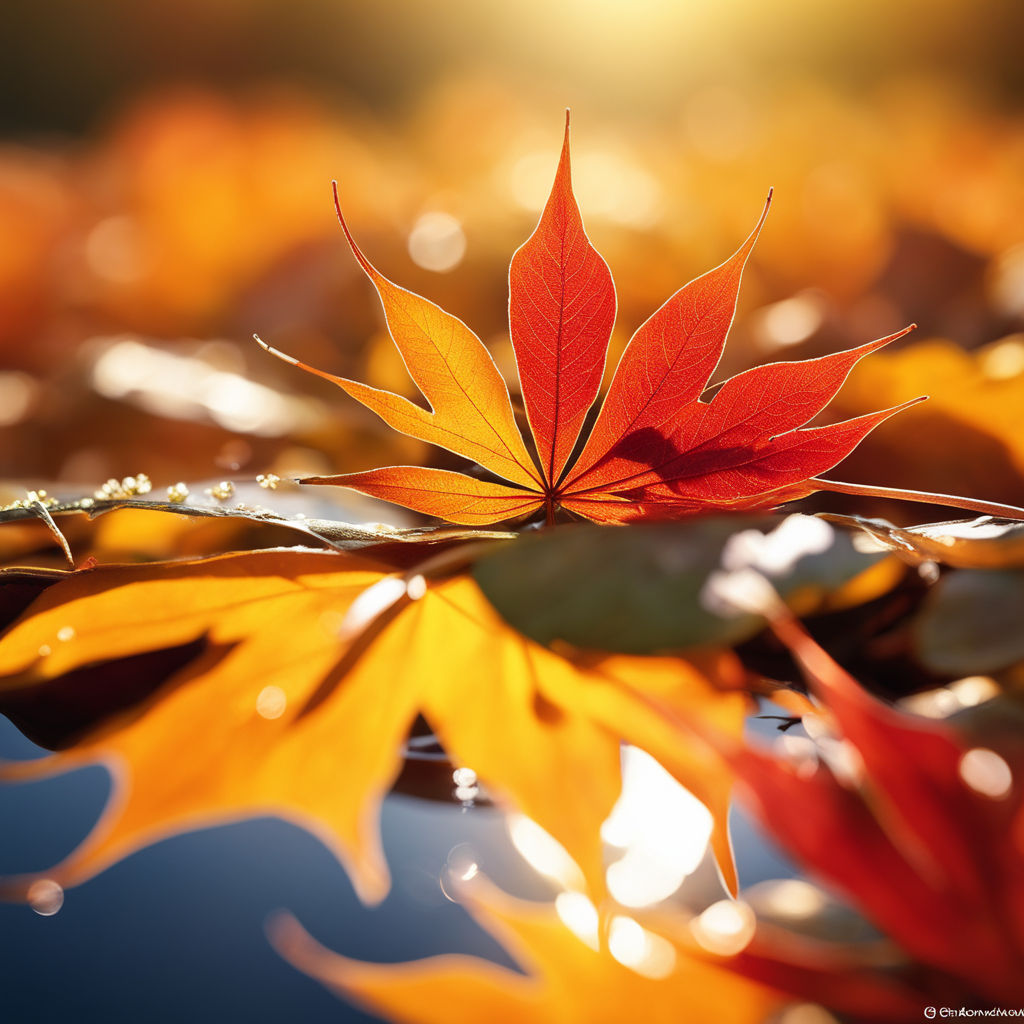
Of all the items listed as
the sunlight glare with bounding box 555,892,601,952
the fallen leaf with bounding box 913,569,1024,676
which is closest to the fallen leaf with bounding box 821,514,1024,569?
the fallen leaf with bounding box 913,569,1024,676

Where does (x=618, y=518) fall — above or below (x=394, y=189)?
below

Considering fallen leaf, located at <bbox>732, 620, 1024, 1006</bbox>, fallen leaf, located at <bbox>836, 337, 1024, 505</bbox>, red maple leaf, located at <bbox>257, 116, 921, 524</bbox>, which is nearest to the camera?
fallen leaf, located at <bbox>732, 620, 1024, 1006</bbox>

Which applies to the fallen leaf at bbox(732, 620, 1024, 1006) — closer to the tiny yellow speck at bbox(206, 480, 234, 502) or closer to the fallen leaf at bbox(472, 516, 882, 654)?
the fallen leaf at bbox(472, 516, 882, 654)

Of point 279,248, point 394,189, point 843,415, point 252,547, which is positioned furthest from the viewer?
point 394,189

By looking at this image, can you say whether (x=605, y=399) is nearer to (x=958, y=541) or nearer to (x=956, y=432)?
(x=958, y=541)

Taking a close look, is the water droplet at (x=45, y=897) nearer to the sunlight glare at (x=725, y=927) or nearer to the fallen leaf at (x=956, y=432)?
the sunlight glare at (x=725, y=927)

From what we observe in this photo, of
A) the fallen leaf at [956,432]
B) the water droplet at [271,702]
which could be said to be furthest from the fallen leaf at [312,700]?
the fallen leaf at [956,432]

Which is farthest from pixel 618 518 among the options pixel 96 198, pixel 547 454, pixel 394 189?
pixel 96 198

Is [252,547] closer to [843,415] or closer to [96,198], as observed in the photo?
[843,415]
